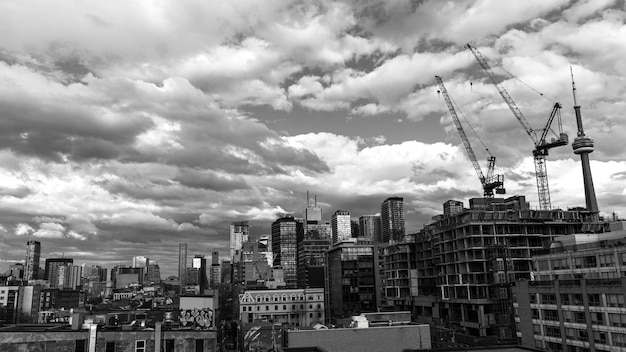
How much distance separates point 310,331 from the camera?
71312 mm

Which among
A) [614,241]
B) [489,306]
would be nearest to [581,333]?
[614,241]

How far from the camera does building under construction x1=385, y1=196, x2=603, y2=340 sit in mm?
→ 135000

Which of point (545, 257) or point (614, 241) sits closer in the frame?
point (614, 241)

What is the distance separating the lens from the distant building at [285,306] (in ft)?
579

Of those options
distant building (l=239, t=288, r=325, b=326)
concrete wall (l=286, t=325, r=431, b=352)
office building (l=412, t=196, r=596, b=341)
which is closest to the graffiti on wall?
concrete wall (l=286, t=325, r=431, b=352)

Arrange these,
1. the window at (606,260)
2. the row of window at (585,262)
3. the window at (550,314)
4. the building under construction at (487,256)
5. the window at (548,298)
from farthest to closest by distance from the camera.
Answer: the building under construction at (487,256)
the window at (606,260)
the row of window at (585,262)
the window at (548,298)
the window at (550,314)

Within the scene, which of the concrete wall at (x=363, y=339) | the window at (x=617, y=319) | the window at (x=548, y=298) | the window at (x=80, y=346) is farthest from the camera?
the window at (x=548, y=298)

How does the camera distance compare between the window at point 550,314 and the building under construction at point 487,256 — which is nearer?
the window at point 550,314

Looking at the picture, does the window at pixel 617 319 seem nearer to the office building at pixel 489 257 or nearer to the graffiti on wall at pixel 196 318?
the office building at pixel 489 257

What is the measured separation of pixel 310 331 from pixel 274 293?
11323cm

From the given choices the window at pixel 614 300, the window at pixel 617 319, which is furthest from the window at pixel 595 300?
the window at pixel 617 319

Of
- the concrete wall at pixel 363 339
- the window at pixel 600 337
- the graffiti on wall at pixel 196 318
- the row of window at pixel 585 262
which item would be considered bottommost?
the window at pixel 600 337

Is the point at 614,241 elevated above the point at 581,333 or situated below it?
above

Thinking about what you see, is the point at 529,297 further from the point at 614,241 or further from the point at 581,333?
the point at 614,241
